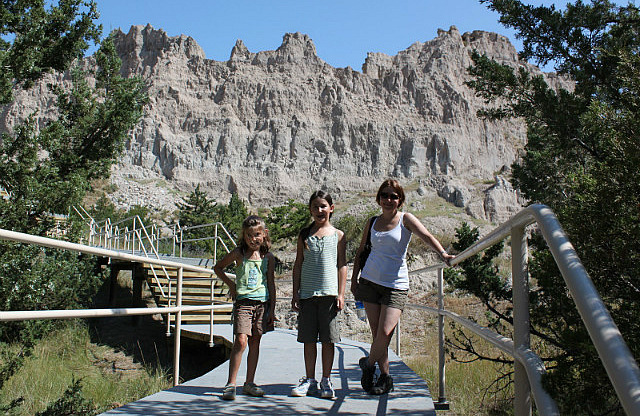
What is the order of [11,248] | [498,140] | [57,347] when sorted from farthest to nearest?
[498,140] → [57,347] → [11,248]

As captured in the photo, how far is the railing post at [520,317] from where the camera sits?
1.60 m

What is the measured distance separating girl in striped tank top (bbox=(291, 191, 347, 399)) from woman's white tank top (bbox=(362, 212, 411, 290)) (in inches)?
8.2

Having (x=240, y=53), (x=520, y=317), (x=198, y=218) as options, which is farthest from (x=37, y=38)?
(x=240, y=53)

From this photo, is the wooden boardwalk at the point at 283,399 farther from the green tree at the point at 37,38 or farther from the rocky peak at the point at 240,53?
the rocky peak at the point at 240,53

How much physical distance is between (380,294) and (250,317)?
90cm

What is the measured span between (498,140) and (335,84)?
21.9 meters

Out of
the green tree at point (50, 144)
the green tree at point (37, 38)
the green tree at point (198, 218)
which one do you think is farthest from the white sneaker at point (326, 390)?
the green tree at point (198, 218)

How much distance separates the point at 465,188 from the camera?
181ft

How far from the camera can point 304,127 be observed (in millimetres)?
59375

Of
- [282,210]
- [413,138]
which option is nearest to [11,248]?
[282,210]

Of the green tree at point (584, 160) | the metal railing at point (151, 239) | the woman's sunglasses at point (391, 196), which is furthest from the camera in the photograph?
the metal railing at point (151, 239)

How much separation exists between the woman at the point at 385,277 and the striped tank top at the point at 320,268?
0.19 meters

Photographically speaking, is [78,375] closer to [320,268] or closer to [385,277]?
[320,268]

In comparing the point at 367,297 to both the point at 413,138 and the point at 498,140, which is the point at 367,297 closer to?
the point at 413,138
